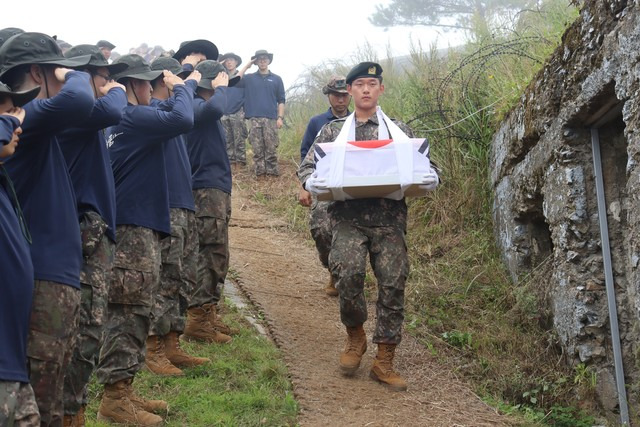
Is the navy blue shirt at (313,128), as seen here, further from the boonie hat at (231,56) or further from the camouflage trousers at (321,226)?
A: the boonie hat at (231,56)

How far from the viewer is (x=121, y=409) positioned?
4680 millimetres

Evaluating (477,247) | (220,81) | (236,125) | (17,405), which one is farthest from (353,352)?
(236,125)

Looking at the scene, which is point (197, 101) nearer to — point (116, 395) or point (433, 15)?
point (116, 395)

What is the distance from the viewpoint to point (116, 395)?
471 cm

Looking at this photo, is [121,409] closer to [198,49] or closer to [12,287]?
[12,287]

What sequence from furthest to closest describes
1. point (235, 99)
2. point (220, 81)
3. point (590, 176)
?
1. point (235, 99)
2. point (220, 81)
3. point (590, 176)

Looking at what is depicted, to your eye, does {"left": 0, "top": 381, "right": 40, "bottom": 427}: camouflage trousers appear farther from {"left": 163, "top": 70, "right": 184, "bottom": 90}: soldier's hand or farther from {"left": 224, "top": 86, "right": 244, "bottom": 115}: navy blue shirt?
{"left": 224, "top": 86, "right": 244, "bottom": 115}: navy blue shirt

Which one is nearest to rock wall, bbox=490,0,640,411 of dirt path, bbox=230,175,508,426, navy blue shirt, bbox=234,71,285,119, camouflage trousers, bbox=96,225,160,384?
dirt path, bbox=230,175,508,426

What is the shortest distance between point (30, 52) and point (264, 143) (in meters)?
10.0

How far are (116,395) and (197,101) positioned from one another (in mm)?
2455

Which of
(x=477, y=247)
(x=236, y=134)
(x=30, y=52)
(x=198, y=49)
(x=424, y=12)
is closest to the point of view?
(x=30, y=52)

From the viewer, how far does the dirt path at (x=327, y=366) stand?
17.1 feet

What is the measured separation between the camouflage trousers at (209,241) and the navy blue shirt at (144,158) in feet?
4.56

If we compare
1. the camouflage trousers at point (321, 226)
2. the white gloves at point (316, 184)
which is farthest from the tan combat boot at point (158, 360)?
the camouflage trousers at point (321, 226)
